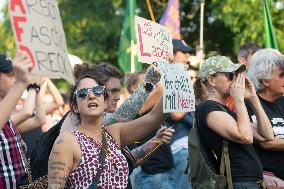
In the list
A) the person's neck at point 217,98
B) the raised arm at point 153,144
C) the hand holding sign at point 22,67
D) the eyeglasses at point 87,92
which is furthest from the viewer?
the person's neck at point 217,98

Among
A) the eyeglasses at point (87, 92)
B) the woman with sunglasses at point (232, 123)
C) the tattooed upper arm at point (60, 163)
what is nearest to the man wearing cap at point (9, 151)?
the eyeglasses at point (87, 92)

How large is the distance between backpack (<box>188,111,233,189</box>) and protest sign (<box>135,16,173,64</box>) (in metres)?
0.65

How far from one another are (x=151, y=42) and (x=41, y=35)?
130 cm

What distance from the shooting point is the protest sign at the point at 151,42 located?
19.2 feet

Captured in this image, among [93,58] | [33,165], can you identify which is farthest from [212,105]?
[93,58]

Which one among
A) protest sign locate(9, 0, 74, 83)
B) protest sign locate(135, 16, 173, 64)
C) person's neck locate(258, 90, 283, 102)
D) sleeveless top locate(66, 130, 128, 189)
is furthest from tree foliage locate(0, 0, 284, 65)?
protest sign locate(9, 0, 74, 83)

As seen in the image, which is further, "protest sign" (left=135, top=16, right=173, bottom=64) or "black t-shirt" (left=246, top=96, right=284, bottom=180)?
"black t-shirt" (left=246, top=96, right=284, bottom=180)

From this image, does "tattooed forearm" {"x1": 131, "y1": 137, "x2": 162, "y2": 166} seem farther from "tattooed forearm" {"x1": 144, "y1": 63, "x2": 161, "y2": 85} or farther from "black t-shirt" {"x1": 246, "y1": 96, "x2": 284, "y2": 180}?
"black t-shirt" {"x1": 246, "y1": 96, "x2": 284, "y2": 180}

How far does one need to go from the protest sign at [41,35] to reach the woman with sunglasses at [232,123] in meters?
1.49

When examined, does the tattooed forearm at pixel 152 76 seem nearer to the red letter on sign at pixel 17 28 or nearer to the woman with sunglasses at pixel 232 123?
the woman with sunglasses at pixel 232 123

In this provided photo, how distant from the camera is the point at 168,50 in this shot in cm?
609

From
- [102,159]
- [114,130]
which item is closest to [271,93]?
[114,130]

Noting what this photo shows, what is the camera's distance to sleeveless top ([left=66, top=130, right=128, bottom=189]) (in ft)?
17.2

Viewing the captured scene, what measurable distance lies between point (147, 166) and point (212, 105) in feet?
8.38
